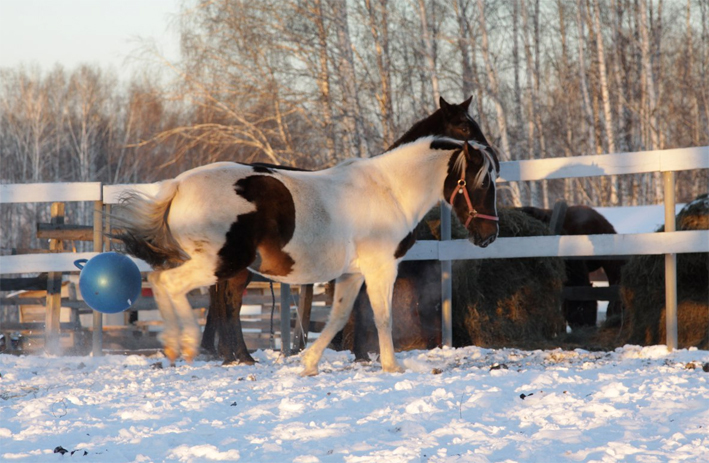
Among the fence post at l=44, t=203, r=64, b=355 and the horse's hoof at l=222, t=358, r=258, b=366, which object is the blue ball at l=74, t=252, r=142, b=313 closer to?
the horse's hoof at l=222, t=358, r=258, b=366

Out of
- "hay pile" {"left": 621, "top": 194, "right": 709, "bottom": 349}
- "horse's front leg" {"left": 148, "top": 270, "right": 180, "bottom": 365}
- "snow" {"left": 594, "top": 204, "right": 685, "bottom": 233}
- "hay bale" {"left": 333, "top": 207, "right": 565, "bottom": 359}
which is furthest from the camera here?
"snow" {"left": 594, "top": 204, "right": 685, "bottom": 233}

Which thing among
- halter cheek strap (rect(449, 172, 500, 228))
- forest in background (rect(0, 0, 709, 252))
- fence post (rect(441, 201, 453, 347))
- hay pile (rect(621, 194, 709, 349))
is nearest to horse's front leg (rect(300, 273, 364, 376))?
halter cheek strap (rect(449, 172, 500, 228))

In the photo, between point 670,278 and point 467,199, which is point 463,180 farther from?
point 670,278

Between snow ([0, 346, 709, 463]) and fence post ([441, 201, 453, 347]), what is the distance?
152 cm

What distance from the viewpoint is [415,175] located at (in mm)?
5895

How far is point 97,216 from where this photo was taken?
702 cm

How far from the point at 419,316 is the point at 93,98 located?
41.6 meters

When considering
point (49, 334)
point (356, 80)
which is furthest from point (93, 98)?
point (49, 334)

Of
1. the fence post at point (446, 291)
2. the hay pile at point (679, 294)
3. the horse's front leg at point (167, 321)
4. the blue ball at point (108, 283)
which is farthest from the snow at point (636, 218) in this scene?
the horse's front leg at point (167, 321)

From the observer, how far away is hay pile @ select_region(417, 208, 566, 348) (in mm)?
7836

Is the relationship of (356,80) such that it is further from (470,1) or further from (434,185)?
(434,185)

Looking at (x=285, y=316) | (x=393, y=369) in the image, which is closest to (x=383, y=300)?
(x=393, y=369)

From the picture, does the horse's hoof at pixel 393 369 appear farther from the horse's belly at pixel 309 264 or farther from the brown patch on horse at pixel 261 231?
the brown patch on horse at pixel 261 231

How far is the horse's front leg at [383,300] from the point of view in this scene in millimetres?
5645
